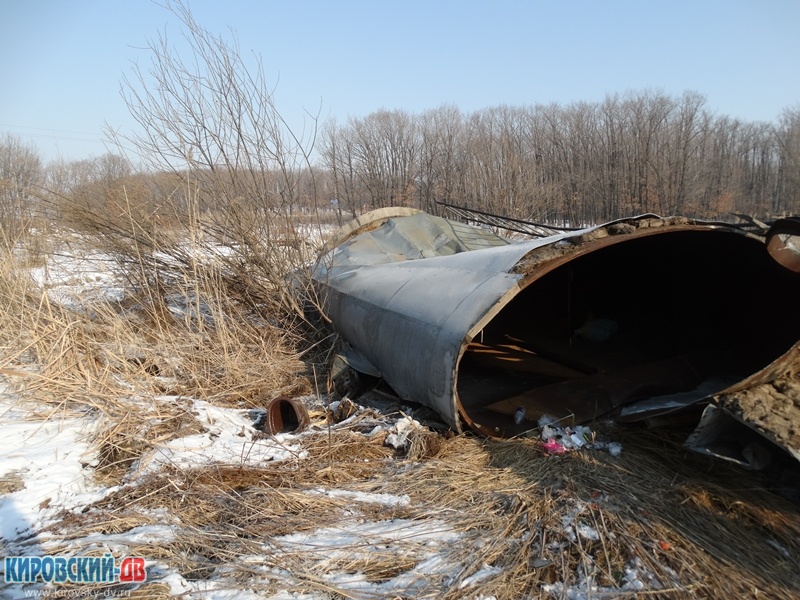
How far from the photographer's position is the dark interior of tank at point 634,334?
178 inches

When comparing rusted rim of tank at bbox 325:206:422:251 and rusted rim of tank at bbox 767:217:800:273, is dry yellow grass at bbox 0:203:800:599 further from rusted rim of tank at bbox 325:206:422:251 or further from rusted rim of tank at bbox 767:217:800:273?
rusted rim of tank at bbox 325:206:422:251

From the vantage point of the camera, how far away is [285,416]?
4.83 meters

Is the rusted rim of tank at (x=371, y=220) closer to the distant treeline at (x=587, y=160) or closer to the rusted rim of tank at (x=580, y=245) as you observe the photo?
the rusted rim of tank at (x=580, y=245)

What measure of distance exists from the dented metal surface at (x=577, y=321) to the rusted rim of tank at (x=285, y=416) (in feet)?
2.77

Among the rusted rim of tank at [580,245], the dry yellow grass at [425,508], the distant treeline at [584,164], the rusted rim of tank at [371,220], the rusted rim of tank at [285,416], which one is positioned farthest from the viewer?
the distant treeline at [584,164]

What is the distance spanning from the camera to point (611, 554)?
2.54 metres

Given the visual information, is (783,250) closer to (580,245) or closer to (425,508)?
(580,245)

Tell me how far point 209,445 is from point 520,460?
238 centimetres

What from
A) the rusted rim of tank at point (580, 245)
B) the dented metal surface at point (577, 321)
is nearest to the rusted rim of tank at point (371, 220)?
the dented metal surface at point (577, 321)

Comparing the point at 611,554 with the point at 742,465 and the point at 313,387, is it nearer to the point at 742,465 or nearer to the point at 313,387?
the point at 742,465

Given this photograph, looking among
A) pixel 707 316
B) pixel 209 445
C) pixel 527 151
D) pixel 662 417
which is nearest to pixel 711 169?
pixel 527 151

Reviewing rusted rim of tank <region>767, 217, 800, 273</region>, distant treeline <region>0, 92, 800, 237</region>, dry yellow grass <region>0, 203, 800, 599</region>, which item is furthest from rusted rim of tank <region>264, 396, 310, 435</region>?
distant treeline <region>0, 92, 800, 237</region>

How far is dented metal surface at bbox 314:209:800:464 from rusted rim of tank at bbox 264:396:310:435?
84 cm

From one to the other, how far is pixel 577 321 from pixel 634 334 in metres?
0.71
